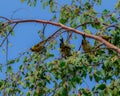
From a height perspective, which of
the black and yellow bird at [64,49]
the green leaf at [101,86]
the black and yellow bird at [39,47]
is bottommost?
the green leaf at [101,86]

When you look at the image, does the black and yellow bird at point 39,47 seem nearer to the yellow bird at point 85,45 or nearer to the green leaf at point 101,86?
the yellow bird at point 85,45

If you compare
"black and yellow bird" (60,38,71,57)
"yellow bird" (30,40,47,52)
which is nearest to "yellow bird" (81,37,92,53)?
"black and yellow bird" (60,38,71,57)

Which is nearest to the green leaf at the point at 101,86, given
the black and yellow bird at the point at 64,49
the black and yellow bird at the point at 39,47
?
the black and yellow bird at the point at 64,49

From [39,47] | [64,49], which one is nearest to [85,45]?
[64,49]

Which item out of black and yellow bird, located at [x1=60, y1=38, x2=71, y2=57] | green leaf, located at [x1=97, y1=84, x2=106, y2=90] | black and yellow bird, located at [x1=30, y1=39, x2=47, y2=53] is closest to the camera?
green leaf, located at [x1=97, y1=84, x2=106, y2=90]

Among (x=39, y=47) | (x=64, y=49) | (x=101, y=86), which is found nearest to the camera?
(x=101, y=86)

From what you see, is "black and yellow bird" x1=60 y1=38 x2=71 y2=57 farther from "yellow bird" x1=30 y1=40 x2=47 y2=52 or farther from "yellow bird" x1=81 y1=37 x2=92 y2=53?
"yellow bird" x1=30 y1=40 x2=47 y2=52

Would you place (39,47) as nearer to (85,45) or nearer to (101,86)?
(85,45)

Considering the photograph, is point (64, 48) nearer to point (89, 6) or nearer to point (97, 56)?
point (97, 56)

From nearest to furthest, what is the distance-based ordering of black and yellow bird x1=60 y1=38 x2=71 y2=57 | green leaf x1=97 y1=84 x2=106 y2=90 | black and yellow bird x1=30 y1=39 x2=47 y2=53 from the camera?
green leaf x1=97 y1=84 x2=106 y2=90 < black and yellow bird x1=60 y1=38 x2=71 y2=57 < black and yellow bird x1=30 y1=39 x2=47 y2=53

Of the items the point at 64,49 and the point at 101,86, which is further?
the point at 64,49

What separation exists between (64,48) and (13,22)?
652 mm

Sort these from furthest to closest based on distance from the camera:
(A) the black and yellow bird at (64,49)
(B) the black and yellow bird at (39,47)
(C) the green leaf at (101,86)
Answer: (B) the black and yellow bird at (39,47), (A) the black and yellow bird at (64,49), (C) the green leaf at (101,86)

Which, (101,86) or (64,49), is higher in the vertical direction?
(64,49)
